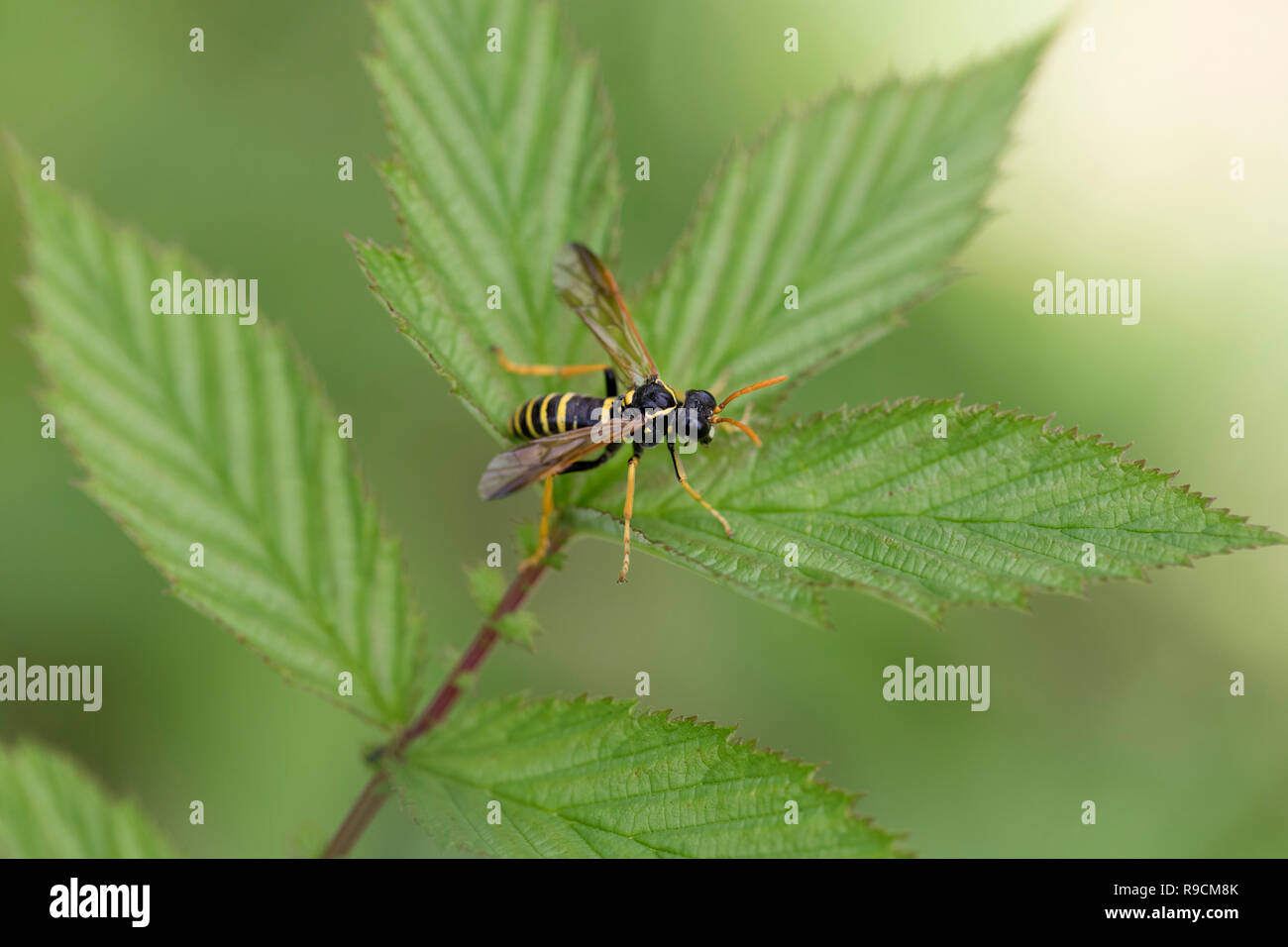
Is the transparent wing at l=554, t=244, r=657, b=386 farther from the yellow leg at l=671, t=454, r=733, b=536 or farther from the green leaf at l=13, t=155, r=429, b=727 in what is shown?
Answer: the green leaf at l=13, t=155, r=429, b=727

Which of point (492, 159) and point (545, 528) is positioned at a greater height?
point (492, 159)

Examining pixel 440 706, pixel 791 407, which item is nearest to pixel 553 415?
pixel 440 706

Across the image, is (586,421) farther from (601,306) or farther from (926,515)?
(926,515)

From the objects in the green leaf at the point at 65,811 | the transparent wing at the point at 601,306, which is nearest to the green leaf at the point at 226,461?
the green leaf at the point at 65,811

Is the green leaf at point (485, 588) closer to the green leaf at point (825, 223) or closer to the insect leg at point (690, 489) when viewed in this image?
the insect leg at point (690, 489)

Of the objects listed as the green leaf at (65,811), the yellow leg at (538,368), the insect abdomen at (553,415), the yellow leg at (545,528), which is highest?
the yellow leg at (538,368)
